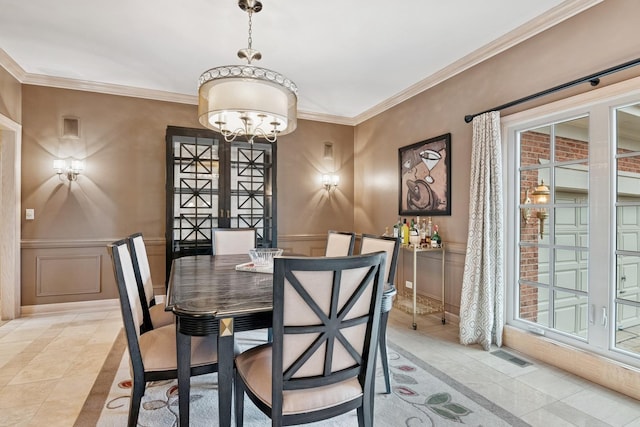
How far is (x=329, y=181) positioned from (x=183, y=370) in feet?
12.6

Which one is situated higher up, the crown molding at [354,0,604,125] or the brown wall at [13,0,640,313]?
the crown molding at [354,0,604,125]

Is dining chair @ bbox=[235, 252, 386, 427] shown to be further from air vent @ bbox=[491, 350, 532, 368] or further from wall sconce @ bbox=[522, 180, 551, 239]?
wall sconce @ bbox=[522, 180, 551, 239]

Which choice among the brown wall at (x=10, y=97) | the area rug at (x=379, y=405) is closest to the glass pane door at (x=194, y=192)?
the brown wall at (x=10, y=97)

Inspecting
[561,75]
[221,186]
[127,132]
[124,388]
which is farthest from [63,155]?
[561,75]

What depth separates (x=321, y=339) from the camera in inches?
49.7

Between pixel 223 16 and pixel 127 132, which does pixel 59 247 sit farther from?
pixel 223 16

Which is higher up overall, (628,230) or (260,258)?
(628,230)

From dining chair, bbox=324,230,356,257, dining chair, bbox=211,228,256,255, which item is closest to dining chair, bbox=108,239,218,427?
dining chair, bbox=324,230,356,257

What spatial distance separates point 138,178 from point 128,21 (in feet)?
6.51

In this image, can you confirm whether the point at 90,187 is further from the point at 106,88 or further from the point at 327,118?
the point at 327,118

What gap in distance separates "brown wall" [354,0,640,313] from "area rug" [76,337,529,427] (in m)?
1.41

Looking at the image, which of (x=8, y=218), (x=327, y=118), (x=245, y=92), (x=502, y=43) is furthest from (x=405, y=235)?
(x=8, y=218)

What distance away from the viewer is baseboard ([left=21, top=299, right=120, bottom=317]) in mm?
3668

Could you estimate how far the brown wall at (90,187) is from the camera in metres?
3.69
